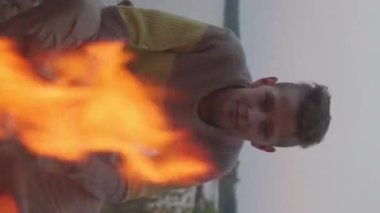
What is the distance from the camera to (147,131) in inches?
36.7

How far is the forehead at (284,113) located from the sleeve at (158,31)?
0.13 m

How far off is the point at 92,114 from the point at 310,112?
0.94ft

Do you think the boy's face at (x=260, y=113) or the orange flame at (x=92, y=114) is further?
the boy's face at (x=260, y=113)

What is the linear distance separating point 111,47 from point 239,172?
0.57 metres

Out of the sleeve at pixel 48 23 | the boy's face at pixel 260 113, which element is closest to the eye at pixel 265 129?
the boy's face at pixel 260 113

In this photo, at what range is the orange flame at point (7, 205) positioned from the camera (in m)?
0.81

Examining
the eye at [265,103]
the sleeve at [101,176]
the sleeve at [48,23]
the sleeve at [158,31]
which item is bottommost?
the sleeve at [101,176]

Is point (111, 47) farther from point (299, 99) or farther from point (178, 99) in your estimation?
point (299, 99)

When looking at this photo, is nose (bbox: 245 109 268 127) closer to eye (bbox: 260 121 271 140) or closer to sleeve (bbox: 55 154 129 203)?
eye (bbox: 260 121 271 140)

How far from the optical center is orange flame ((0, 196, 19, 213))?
81 centimetres

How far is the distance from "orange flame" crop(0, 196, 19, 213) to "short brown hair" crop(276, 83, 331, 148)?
370mm

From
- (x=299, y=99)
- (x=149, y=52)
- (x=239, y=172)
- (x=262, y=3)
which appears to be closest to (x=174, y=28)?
(x=149, y=52)

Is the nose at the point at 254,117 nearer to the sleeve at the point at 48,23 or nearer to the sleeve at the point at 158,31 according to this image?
the sleeve at the point at 158,31

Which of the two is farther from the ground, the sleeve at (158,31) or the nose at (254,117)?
the sleeve at (158,31)
